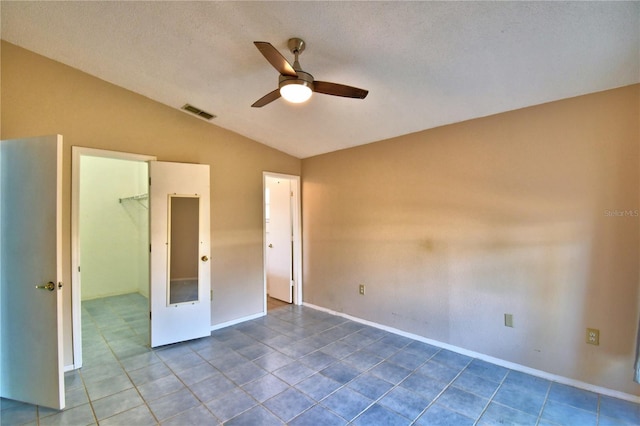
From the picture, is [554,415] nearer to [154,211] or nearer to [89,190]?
[154,211]

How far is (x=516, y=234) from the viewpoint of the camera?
2768 mm

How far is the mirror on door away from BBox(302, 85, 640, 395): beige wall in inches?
86.6

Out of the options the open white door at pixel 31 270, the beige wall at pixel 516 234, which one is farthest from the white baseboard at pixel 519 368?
the open white door at pixel 31 270

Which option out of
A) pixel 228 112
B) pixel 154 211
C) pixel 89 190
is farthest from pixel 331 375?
pixel 89 190

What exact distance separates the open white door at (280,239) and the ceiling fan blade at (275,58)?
10.4 feet

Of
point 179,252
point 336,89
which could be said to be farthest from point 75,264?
point 336,89

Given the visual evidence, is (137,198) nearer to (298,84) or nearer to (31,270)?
(31,270)

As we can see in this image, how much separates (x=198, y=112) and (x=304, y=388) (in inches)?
132

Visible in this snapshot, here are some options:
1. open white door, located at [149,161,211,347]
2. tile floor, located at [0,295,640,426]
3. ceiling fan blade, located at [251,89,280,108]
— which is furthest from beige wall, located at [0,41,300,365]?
ceiling fan blade, located at [251,89,280,108]

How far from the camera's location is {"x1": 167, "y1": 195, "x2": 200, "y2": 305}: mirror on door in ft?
11.4

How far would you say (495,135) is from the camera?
9.50 feet

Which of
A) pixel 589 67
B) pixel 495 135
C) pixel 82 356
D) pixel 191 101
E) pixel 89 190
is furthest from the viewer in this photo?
pixel 89 190

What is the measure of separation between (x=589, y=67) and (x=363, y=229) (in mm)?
2731

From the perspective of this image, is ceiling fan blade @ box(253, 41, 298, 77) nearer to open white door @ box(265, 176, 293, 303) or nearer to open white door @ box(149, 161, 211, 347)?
open white door @ box(149, 161, 211, 347)
